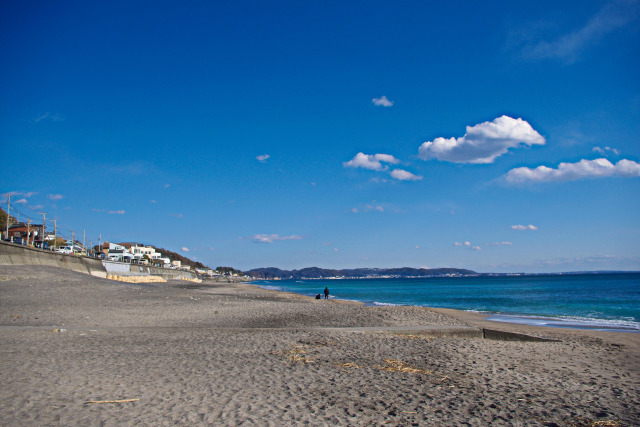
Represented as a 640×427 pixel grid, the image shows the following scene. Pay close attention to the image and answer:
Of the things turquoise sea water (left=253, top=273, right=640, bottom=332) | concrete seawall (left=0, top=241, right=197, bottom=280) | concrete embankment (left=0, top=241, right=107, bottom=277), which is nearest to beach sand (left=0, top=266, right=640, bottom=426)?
turquoise sea water (left=253, top=273, right=640, bottom=332)

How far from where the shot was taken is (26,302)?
1944 centimetres

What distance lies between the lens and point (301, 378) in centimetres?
742

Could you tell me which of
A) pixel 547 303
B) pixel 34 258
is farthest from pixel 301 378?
pixel 34 258

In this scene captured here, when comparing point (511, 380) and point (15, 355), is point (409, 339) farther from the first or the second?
point (15, 355)

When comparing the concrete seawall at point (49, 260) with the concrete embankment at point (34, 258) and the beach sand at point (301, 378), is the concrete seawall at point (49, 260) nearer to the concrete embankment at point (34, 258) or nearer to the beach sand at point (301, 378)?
the concrete embankment at point (34, 258)

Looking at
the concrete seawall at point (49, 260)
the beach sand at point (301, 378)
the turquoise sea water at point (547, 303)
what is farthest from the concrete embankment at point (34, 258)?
the turquoise sea water at point (547, 303)

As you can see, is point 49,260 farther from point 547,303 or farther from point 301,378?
point 547,303

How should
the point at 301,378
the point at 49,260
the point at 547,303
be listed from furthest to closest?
the point at 49,260
the point at 547,303
the point at 301,378

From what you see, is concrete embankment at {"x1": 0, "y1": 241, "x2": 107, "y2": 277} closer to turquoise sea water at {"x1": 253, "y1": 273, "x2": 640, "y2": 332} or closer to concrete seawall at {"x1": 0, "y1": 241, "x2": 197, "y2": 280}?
concrete seawall at {"x1": 0, "y1": 241, "x2": 197, "y2": 280}

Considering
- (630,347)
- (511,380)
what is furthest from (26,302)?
(630,347)

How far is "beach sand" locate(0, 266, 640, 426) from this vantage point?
5.50 metres

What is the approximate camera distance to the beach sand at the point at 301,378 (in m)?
5.50

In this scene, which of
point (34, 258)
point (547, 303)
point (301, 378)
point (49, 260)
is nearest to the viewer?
point (301, 378)

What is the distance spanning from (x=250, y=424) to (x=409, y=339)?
821 centimetres
